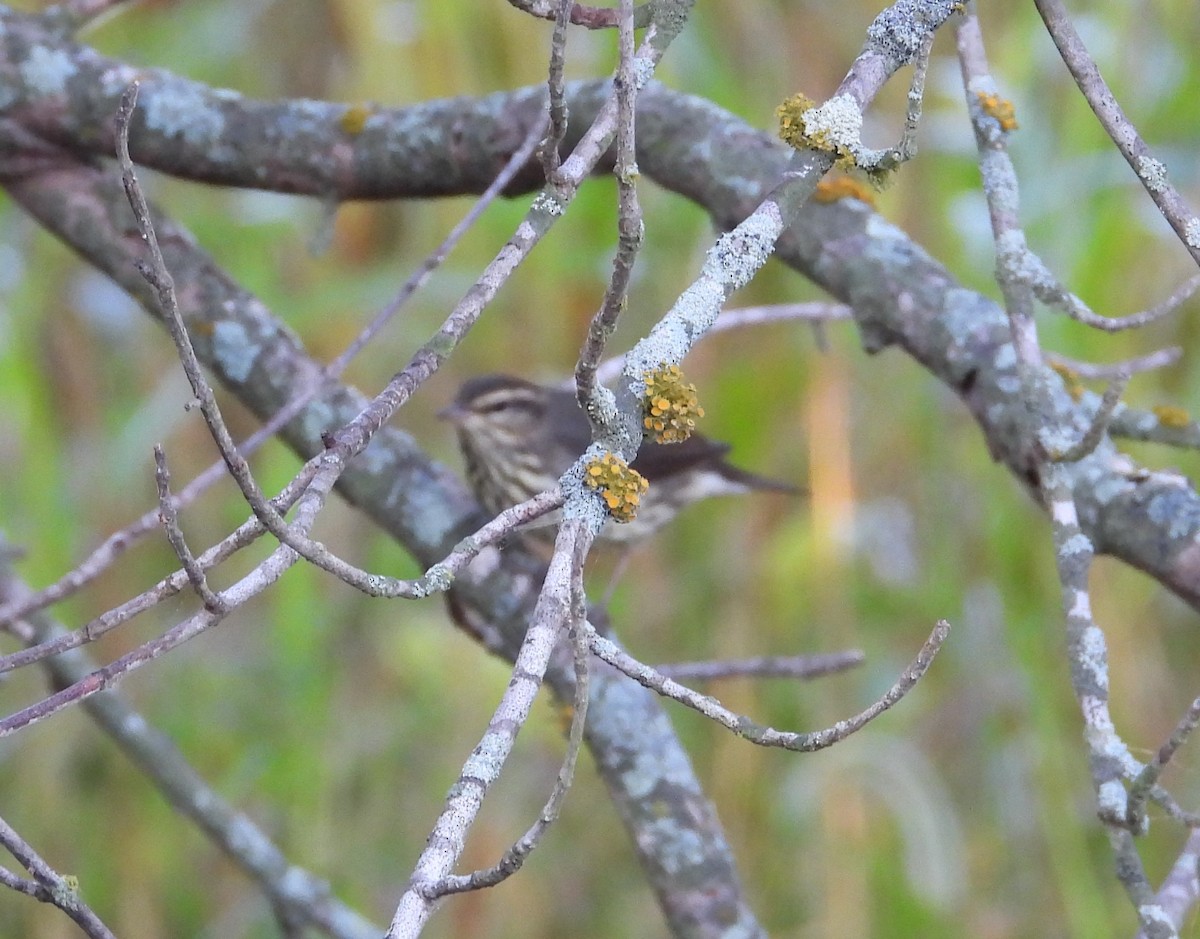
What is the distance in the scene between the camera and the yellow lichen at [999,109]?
195cm

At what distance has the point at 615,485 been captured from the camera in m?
1.25

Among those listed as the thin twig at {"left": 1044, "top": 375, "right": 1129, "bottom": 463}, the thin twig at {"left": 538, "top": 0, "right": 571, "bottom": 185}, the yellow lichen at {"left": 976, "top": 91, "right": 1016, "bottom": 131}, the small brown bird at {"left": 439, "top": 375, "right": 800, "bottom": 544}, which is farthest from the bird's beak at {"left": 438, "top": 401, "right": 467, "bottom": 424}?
the thin twig at {"left": 538, "top": 0, "right": 571, "bottom": 185}

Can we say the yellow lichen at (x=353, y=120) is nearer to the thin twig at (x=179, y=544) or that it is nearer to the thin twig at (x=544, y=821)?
the thin twig at (x=179, y=544)

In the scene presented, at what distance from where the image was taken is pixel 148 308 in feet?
7.90

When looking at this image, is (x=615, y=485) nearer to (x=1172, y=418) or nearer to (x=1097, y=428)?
(x=1097, y=428)

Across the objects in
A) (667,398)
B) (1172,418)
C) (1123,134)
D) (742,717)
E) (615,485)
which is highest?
(1172,418)

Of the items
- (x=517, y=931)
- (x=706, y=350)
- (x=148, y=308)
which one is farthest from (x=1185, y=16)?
(x=517, y=931)

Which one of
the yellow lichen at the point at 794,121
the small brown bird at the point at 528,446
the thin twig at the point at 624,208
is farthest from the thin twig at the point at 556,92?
the small brown bird at the point at 528,446

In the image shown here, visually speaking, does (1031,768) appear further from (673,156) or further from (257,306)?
(257,306)

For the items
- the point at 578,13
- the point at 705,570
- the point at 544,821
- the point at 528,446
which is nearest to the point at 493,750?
the point at 544,821

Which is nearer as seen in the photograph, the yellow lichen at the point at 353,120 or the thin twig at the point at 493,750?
the thin twig at the point at 493,750

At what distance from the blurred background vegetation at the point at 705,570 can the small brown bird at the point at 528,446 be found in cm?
18

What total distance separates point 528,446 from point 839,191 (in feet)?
5.68

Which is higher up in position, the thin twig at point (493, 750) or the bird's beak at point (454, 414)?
the bird's beak at point (454, 414)
